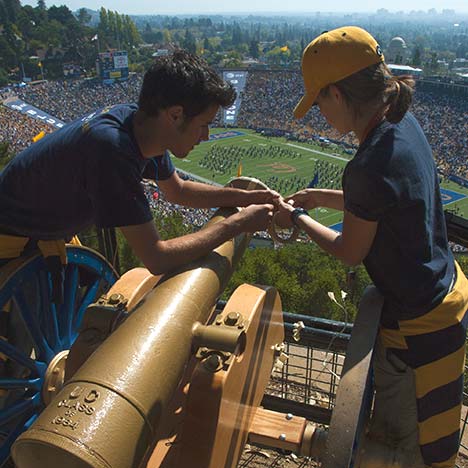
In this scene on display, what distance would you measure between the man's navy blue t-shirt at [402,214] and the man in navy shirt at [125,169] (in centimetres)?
72

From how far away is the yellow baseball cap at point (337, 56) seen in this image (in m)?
2.18

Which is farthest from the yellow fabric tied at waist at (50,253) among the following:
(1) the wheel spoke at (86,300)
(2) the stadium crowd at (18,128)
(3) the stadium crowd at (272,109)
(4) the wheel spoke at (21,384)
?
(3) the stadium crowd at (272,109)

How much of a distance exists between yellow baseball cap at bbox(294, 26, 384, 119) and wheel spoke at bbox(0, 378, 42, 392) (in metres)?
2.06

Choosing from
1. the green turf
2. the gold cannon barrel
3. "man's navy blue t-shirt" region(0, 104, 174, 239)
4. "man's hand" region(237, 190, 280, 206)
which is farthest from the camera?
the green turf

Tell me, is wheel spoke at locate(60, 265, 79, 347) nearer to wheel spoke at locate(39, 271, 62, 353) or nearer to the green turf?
wheel spoke at locate(39, 271, 62, 353)

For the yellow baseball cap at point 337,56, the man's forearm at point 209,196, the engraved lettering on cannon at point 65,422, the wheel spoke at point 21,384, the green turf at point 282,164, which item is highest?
the yellow baseball cap at point 337,56

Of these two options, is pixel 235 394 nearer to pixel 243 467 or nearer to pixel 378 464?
pixel 378 464

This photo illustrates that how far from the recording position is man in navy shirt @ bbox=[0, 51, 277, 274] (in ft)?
7.63

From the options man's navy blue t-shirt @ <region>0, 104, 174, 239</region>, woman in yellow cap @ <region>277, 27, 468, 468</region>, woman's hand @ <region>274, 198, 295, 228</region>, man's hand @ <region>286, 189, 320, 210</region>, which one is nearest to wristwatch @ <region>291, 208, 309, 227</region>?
woman's hand @ <region>274, 198, 295, 228</region>

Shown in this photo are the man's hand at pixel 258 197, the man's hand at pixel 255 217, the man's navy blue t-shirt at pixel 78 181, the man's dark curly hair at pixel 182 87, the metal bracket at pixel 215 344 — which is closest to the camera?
the metal bracket at pixel 215 344

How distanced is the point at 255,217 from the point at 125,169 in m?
0.75

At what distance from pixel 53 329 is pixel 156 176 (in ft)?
3.45

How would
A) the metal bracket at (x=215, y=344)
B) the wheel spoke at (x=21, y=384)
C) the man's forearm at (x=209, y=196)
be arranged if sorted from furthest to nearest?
the man's forearm at (x=209, y=196) < the wheel spoke at (x=21, y=384) < the metal bracket at (x=215, y=344)

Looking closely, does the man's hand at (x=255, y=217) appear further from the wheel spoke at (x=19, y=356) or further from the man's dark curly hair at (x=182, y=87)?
the wheel spoke at (x=19, y=356)
